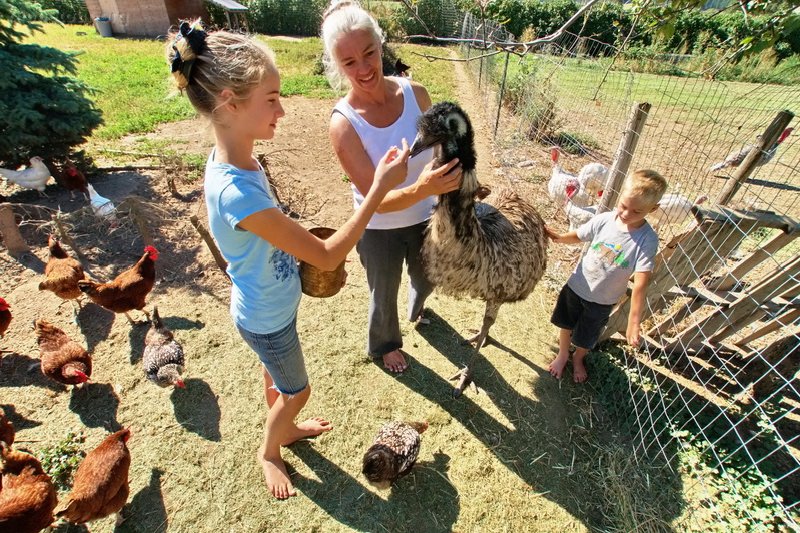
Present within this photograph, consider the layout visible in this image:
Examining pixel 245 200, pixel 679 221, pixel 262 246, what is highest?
pixel 245 200

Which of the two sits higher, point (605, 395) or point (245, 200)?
point (245, 200)

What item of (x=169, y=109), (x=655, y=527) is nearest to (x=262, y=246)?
(x=655, y=527)

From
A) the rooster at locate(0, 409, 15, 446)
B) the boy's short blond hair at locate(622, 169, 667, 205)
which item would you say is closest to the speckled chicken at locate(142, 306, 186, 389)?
the rooster at locate(0, 409, 15, 446)

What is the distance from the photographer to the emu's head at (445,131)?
91.2 inches

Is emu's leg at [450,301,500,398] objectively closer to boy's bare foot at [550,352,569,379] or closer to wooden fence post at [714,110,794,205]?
boy's bare foot at [550,352,569,379]

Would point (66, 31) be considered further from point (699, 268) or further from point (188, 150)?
point (699, 268)

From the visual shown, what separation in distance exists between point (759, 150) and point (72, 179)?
8.56 meters

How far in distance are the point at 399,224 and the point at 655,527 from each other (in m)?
2.75

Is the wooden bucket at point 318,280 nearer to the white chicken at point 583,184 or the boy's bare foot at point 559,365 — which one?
the boy's bare foot at point 559,365

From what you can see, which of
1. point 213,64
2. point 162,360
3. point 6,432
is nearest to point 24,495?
Answer: point 6,432

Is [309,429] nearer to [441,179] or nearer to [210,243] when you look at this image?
[441,179]

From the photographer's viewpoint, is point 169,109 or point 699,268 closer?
point 699,268

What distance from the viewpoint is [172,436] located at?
326 centimetres

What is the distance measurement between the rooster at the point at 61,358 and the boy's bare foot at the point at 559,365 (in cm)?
416
